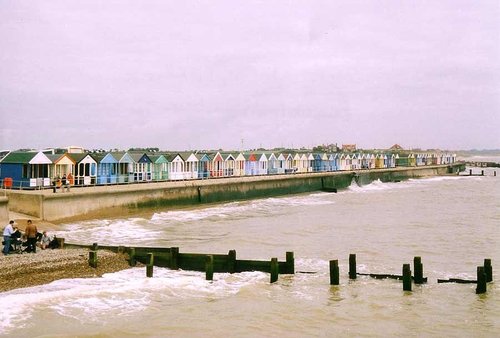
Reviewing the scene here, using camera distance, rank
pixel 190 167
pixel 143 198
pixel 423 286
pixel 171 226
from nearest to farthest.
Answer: pixel 423 286 < pixel 171 226 < pixel 143 198 < pixel 190 167

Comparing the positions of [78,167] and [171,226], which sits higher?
[78,167]

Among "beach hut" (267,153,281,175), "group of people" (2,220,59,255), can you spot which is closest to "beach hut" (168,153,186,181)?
"beach hut" (267,153,281,175)

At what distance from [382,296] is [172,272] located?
7661 millimetres

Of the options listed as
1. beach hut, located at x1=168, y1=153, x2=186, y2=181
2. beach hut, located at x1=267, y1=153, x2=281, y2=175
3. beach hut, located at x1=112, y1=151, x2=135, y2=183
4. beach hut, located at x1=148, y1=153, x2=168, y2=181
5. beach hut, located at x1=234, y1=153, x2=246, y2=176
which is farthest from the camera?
beach hut, located at x1=267, y1=153, x2=281, y2=175

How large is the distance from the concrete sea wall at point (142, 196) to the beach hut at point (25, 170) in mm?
3114

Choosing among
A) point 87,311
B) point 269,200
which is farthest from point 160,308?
point 269,200

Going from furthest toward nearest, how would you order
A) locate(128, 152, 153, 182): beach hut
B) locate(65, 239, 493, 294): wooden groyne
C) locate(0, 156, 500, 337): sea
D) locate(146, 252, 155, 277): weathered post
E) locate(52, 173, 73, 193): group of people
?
locate(128, 152, 153, 182): beach hut < locate(52, 173, 73, 193): group of people < locate(146, 252, 155, 277): weathered post < locate(65, 239, 493, 294): wooden groyne < locate(0, 156, 500, 337): sea

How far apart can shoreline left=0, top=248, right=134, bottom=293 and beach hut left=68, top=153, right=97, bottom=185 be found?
20291 mm

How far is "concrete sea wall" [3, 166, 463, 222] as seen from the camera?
107 feet

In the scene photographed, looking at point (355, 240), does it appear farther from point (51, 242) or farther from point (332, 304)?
point (51, 242)

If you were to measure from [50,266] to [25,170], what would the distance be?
2090 centimetres

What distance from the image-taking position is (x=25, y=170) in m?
36.7

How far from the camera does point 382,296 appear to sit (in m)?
16.9

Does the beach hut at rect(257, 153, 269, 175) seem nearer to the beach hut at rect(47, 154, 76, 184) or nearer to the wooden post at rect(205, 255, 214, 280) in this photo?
the beach hut at rect(47, 154, 76, 184)
